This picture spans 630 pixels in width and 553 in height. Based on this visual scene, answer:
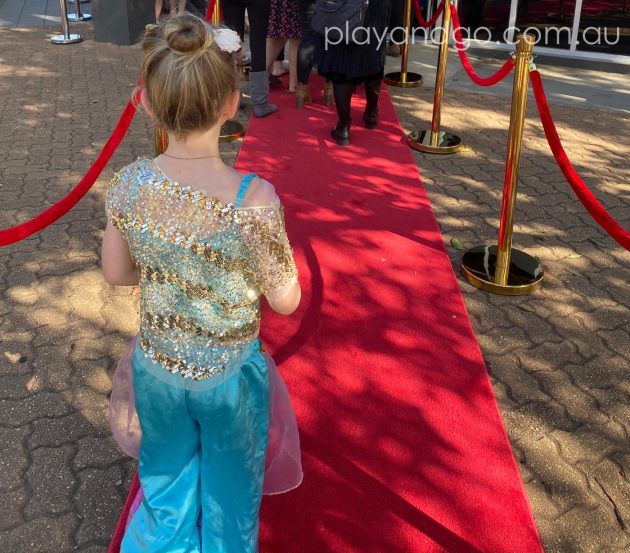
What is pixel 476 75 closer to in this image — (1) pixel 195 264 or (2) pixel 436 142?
(2) pixel 436 142

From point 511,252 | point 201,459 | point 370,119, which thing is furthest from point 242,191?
point 370,119

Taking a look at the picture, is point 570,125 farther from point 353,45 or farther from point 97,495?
point 97,495

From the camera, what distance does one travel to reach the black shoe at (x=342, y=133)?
20.1 ft

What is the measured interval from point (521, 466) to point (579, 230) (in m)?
2.47

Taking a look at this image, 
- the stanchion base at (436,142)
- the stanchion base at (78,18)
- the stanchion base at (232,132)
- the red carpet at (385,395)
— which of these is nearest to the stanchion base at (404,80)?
the stanchion base at (436,142)

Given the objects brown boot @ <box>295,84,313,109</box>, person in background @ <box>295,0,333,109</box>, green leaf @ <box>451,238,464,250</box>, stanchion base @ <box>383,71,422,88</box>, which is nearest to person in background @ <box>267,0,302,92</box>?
person in background @ <box>295,0,333,109</box>

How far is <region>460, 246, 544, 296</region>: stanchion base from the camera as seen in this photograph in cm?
395

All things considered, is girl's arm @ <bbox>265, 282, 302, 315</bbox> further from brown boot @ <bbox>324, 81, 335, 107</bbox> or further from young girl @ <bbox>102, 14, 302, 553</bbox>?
brown boot @ <bbox>324, 81, 335, 107</bbox>

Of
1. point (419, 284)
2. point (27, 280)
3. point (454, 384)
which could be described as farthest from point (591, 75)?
point (27, 280)

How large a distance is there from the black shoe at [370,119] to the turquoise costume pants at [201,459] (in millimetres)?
5037

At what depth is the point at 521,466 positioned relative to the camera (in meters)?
2.76

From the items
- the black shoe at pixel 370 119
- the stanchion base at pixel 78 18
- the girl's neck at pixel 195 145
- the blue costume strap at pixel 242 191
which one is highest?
the stanchion base at pixel 78 18

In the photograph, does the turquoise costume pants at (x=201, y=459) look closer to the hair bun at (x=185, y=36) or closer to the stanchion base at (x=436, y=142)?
the hair bun at (x=185, y=36)

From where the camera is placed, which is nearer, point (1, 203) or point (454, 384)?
point (454, 384)
